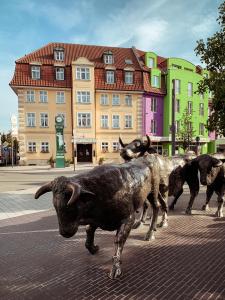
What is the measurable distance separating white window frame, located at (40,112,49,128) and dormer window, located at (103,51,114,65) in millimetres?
10025

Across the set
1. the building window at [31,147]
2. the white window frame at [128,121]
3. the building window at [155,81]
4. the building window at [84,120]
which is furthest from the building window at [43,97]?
the building window at [155,81]

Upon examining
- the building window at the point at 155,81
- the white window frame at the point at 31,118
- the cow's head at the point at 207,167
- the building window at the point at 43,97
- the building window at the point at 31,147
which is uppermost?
the building window at the point at 155,81

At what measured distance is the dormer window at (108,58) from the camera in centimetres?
3478

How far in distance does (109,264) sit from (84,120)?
30000 millimetres

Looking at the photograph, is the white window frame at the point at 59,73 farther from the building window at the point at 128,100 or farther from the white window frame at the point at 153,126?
the white window frame at the point at 153,126

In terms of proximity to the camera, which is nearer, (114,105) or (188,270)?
(188,270)

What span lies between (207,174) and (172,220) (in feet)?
4.89

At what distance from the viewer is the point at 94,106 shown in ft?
111

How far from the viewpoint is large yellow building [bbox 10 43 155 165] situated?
32.2m

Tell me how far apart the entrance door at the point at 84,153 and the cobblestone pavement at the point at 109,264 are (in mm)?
28002

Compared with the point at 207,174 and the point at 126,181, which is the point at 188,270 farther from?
the point at 207,174

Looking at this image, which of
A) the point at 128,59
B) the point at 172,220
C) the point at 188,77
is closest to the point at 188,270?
the point at 172,220

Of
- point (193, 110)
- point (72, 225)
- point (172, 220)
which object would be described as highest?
point (193, 110)

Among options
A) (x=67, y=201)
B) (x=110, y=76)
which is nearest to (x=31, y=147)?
(x=110, y=76)
